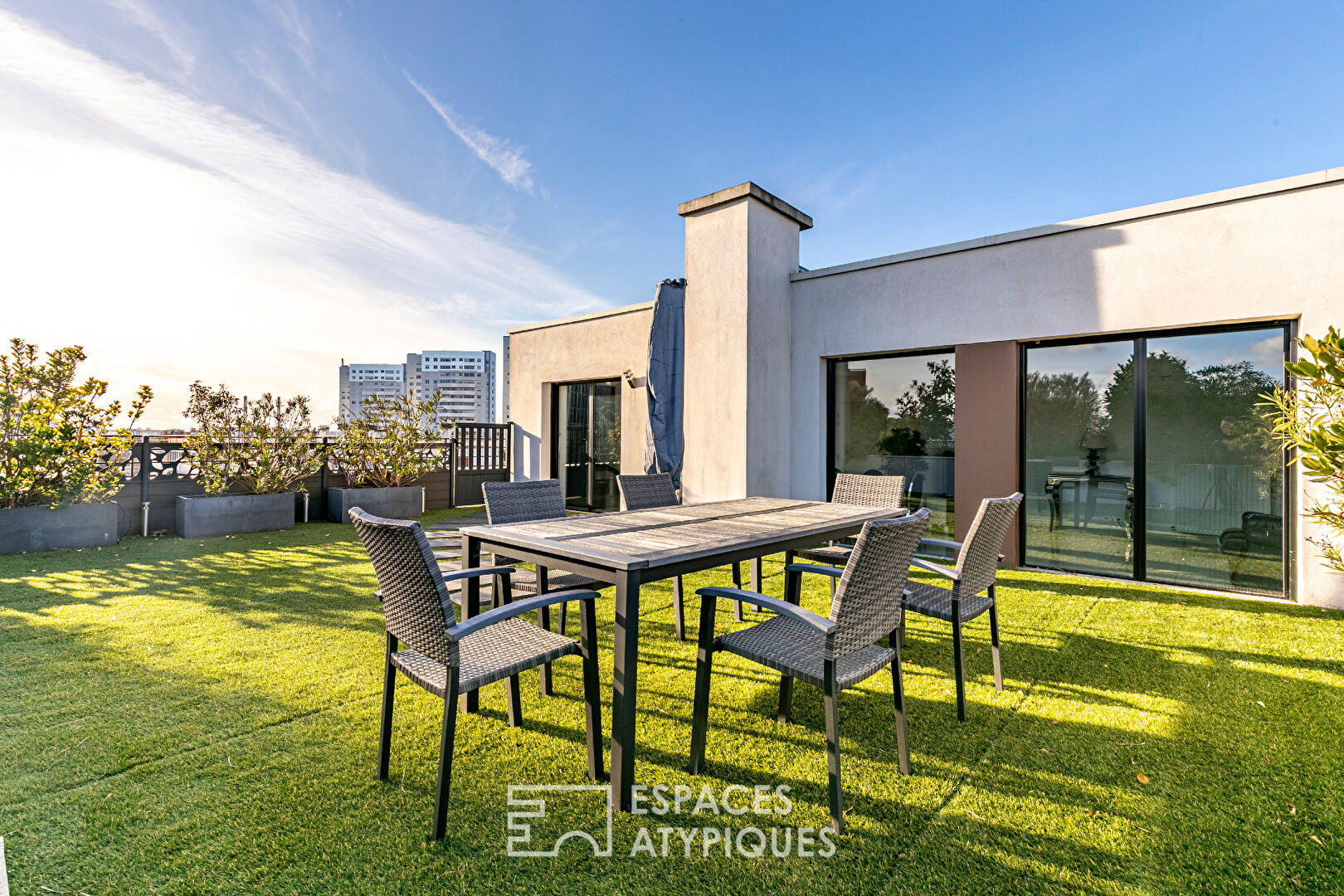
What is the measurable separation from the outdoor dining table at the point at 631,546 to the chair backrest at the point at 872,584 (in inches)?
22.5

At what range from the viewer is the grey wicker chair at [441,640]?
5.61 feet

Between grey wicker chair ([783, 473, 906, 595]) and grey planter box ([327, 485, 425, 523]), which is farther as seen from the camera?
grey planter box ([327, 485, 425, 523])

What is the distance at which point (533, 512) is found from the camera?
3.59 metres

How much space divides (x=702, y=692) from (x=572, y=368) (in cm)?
747

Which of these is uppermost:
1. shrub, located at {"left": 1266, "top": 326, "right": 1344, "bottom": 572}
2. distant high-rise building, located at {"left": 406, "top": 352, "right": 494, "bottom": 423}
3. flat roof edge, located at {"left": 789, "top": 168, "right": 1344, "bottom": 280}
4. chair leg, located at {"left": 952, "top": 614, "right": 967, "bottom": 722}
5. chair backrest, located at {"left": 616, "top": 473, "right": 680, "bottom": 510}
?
distant high-rise building, located at {"left": 406, "top": 352, "right": 494, "bottom": 423}

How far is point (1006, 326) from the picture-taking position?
211 inches

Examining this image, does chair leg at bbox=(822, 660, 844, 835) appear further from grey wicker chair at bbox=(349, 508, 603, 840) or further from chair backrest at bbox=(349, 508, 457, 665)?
chair backrest at bbox=(349, 508, 457, 665)

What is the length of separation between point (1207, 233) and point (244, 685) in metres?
7.24

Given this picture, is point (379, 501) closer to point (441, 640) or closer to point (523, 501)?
point (523, 501)

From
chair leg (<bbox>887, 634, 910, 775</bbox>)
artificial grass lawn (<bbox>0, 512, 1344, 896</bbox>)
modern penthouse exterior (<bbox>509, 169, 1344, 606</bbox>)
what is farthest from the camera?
modern penthouse exterior (<bbox>509, 169, 1344, 606</bbox>)

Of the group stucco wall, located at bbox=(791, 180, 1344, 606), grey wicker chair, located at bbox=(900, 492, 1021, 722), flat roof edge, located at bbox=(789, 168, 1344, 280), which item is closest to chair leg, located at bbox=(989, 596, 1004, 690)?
grey wicker chair, located at bbox=(900, 492, 1021, 722)

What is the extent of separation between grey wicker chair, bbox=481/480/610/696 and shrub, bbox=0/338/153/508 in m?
5.69

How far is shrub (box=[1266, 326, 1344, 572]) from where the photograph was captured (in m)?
3.31

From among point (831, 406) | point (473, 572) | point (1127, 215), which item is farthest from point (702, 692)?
point (1127, 215)
